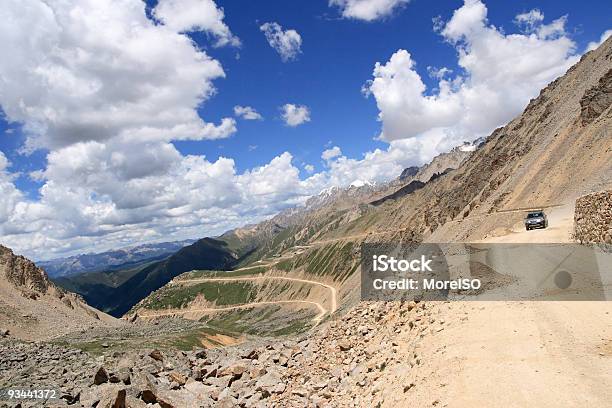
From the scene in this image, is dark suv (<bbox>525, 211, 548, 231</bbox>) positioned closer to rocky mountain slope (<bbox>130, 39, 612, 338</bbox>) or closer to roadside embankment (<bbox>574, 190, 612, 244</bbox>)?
rocky mountain slope (<bbox>130, 39, 612, 338</bbox>)

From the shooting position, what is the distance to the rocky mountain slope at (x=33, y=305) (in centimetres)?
8289

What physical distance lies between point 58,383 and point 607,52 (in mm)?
152203

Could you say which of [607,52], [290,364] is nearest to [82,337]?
[290,364]

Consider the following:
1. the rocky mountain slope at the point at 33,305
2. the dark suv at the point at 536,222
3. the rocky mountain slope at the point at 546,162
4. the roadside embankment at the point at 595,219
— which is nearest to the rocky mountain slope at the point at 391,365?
the roadside embankment at the point at 595,219

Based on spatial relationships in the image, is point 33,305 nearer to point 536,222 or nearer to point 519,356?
point 536,222

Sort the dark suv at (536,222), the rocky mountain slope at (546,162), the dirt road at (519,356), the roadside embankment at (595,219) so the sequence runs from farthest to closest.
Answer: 1. the rocky mountain slope at (546,162)
2. the dark suv at (536,222)
3. the roadside embankment at (595,219)
4. the dirt road at (519,356)

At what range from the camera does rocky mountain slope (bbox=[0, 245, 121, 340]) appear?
272ft

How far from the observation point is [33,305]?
9806cm

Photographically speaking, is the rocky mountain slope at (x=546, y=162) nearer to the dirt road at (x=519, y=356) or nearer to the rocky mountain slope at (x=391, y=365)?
the rocky mountain slope at (x=391, y=365)

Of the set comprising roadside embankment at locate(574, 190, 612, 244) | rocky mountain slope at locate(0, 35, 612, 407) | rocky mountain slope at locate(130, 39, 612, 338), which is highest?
rocky mountain slope at locate(130, 39, 612, 338)

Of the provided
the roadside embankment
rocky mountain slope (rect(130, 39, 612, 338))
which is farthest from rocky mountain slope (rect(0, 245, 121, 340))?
the roadside embankment

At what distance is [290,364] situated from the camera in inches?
1124

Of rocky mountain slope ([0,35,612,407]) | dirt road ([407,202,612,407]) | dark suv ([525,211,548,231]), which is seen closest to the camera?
dirt road ([407,202,612,407])

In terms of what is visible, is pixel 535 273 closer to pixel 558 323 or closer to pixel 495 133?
pixel 558 323
